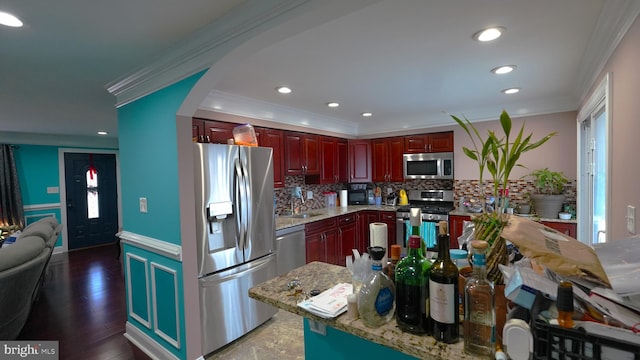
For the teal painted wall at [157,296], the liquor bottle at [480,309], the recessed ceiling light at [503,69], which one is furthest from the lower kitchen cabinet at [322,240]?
the liquor bottle at [480,309]

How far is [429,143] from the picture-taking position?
4.50 m

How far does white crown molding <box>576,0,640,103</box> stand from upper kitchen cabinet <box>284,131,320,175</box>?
2.91m

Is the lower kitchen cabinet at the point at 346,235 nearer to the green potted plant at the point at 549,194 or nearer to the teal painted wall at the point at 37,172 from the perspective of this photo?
the green potted plant at the point at 549,194

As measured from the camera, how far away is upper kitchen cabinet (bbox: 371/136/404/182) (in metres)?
4.77

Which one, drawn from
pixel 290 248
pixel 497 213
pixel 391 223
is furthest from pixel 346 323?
pixel 391 223

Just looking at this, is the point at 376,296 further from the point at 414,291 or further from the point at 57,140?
the point at 57,140

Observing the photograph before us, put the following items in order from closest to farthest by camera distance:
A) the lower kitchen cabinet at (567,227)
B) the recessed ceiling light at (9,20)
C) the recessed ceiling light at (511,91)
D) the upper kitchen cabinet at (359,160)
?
the recessed ceiling light at (9,20), the recessed ceiling light at (511,91), the lower kitchen cabinet at (567,227), the upper kitchen cabinet at (359,160)

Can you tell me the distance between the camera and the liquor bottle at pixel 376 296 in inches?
40.1

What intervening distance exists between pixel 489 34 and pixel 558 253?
5.27 ft

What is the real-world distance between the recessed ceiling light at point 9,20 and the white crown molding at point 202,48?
69 cm

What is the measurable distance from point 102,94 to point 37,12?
5.44 feet

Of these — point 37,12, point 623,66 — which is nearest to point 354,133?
point 623,66

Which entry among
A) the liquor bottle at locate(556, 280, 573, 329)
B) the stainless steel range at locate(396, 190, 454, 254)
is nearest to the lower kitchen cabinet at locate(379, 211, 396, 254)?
the stainless steel range at locate(396, 190, 454, 254)

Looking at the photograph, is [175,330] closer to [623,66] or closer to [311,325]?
[311,325]
